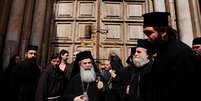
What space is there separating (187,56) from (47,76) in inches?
125

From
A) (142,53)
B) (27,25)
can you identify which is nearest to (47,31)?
(27,25)

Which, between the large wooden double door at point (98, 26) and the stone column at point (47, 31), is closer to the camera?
the stone column at point (47, 31)

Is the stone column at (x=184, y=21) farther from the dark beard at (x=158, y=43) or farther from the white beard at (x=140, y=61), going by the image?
the dark beard at (x=158, y=43)

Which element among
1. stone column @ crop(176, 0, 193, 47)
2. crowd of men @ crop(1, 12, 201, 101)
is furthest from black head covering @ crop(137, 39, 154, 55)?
stone column @ crop(176, 0, 193, 47)

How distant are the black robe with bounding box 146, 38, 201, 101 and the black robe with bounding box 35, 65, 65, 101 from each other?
274 cm

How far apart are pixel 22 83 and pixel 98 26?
443 cm

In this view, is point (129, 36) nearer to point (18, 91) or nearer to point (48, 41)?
point (48, 41)

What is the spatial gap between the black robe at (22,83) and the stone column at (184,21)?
5.11m

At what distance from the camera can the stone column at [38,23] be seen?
8.45 meters

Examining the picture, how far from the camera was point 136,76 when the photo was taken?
150 inches

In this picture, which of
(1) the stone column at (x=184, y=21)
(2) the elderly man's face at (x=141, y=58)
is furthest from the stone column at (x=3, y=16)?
(1) the stone column at (x=184, y=21)

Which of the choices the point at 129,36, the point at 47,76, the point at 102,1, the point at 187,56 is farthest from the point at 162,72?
the point at 102,1

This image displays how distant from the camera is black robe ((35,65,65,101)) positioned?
181 inches

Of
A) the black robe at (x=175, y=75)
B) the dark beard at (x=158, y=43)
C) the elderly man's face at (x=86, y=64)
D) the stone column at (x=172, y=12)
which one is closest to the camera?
the black robe at (x=175, y=75)
